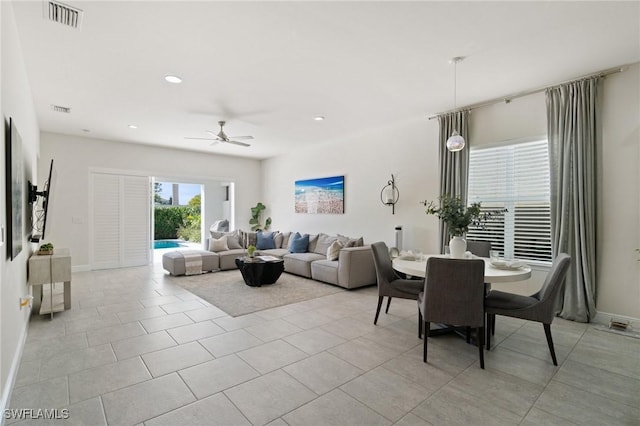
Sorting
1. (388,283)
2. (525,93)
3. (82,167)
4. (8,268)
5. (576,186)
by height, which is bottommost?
(388,283)

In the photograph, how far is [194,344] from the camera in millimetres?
2992

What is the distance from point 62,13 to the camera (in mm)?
2471

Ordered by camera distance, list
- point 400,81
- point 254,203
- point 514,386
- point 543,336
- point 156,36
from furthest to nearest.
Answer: point 254,203 → point 400,81 → point 543,336 → point 156,36 → point 514,386

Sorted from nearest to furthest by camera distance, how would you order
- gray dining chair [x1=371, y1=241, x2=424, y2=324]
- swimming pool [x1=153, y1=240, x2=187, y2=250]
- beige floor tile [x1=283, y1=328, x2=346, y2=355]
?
beige floor tile [x1=283, y1=328, x2=346, y2=355]
gray dining chair [x1=371, y1=241, x2=424, y2=324]
swimming pool [x1=153, y1=240, x2=187, y2=250]

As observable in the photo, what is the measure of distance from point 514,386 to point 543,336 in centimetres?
126

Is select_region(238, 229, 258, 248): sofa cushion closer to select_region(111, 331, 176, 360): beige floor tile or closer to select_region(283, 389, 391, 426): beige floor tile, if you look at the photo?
select_region(111, 331, 176, 360): beige floor tile

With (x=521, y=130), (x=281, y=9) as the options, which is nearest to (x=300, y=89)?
(x=281, y=9)

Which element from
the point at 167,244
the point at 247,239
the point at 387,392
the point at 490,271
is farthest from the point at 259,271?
the point at 167,244

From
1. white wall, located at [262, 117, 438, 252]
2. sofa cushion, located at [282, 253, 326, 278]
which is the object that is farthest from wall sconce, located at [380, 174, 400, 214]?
sofa cushion, located at [282, 253, 326, 278]

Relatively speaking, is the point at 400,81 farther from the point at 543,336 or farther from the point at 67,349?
the point at 67,349

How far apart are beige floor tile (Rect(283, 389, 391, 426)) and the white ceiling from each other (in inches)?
112

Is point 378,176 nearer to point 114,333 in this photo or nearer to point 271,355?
point 271,355

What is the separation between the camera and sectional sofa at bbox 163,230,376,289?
16.9 feet

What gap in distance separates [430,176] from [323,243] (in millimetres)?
2591
